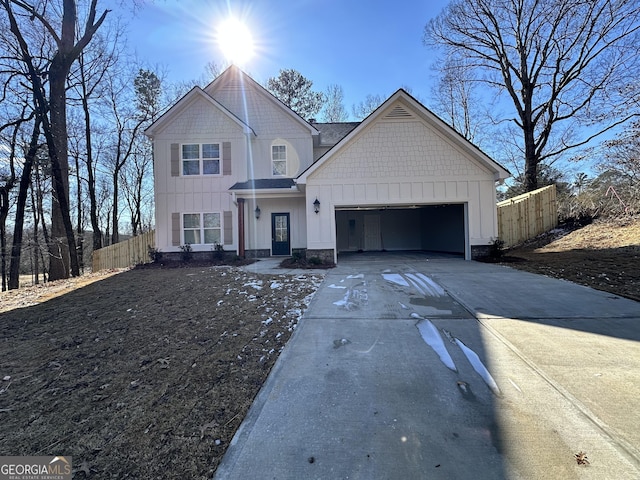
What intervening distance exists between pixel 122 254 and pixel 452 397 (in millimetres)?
17955

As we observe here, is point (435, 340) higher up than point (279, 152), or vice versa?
point (279, 152)

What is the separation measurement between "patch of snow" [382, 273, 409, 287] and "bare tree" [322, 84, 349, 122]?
848 inches

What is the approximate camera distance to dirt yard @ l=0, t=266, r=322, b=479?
233cm

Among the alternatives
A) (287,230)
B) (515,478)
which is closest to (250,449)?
(515,478)

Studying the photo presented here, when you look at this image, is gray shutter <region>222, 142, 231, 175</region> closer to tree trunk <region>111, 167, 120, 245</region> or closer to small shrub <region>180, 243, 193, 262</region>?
small shrub <region>180, 243, 193, 262</region>

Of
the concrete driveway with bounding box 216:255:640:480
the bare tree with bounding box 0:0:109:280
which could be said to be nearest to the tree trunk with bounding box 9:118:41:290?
the bare tree with bounding box 0:0:109:280

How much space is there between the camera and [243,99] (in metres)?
14.9

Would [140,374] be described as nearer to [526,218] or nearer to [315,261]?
[315,261]

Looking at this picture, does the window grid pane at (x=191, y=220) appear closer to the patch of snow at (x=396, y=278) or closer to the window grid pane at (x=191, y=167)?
the window grid pane at (x=191, y=167)

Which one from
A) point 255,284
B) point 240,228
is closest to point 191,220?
point 240,228

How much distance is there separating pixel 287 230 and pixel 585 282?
10.5 meters

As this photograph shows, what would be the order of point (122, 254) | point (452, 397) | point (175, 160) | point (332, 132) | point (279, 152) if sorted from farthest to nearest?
1. point (332, 132)
2. point (122, 254)
3. point (279, 152)
4. point (175, 160)
5. point (452, 397)

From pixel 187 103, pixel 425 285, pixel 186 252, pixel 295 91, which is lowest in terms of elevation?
pixel 425 285

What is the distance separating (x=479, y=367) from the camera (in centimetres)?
330
